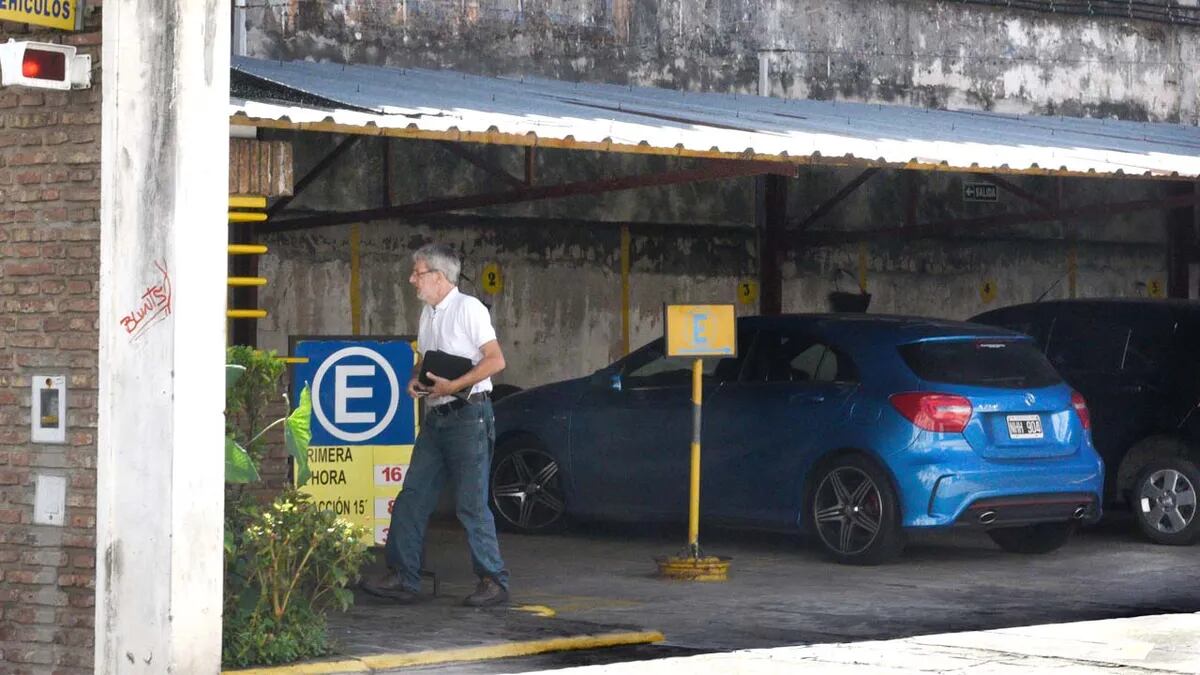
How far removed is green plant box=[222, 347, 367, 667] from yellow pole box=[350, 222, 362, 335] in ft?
26.2

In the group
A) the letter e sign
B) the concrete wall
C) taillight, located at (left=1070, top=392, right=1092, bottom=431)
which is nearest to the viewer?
taillight, located at (left=1070, top=392, right=1092, bottom=431)

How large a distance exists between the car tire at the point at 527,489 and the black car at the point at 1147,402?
3.74m

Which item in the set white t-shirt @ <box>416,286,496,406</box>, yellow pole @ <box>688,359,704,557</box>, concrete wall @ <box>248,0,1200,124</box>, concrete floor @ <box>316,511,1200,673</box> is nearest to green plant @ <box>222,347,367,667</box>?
concrete floor @ <box>316,511,1200,673</box>

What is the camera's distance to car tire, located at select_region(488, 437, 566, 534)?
1623 centimetres

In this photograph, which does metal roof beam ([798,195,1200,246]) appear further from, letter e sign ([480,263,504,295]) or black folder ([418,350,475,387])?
black folder ([418,350,475,387])

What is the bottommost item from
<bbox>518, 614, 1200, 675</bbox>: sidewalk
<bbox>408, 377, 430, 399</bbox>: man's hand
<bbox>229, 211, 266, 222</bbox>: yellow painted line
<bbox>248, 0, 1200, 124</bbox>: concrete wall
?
<bbox>518, 614, 1200, 675</bbox>: sidewalk

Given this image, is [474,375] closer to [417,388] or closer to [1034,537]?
[417,388]

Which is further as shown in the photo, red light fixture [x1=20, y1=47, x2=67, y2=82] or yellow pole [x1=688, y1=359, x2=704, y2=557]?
yellow pole [x1=688, y1=359, x2=704, y2=557]

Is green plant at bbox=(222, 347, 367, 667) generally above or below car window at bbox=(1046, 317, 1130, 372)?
below

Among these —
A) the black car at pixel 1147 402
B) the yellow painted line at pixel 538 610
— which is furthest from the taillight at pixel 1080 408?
the yellow painted line at pixel 538 610

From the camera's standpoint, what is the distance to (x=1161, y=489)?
1578 cm

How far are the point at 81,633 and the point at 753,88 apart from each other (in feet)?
41.1

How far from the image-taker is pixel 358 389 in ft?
43.5

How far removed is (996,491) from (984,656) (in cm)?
373
